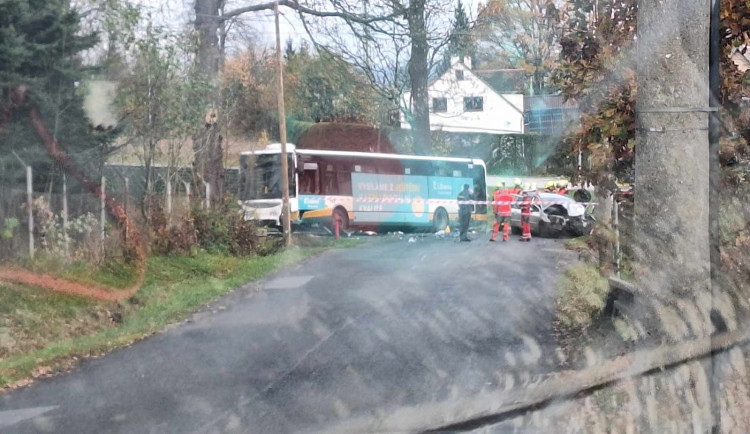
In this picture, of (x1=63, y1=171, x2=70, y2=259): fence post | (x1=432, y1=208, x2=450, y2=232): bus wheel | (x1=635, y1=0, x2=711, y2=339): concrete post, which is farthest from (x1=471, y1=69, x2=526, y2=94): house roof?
(x1=63, y1=171, x2=70, y2=259): fence post

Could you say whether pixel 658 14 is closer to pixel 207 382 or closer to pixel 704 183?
pixel 704 183

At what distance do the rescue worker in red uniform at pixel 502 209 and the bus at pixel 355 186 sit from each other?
0.26 meters

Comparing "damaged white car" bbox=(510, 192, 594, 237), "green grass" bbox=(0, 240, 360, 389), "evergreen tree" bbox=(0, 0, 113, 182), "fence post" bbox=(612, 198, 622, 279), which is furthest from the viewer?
"damaged white car" bbox=(510, 192, 594, 237)

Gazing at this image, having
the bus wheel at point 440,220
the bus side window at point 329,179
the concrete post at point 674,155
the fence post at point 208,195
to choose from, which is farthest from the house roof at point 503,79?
the concrete post at point 674,155

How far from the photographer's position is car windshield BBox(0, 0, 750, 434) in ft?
19.1

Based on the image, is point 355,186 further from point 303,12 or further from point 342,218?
point 303,12

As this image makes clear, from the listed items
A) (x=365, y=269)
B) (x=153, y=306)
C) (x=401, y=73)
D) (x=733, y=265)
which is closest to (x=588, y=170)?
(x=733, y=265)

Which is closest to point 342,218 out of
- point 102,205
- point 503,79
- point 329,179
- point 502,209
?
point 329,179

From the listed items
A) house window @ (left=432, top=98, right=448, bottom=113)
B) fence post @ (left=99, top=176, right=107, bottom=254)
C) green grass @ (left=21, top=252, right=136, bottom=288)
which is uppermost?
house window @ (left=432, top=98, right=448, bottom=113)

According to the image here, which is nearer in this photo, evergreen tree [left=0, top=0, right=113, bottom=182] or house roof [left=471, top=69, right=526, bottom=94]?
evergreen tree [left=0, top=0, right=113, bottom=182]

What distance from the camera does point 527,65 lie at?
803 cm

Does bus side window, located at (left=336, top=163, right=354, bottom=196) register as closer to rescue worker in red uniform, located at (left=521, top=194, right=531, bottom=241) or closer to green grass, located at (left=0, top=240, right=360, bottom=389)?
green grass, located at (left=0, top=240, right=360, bottom=389)

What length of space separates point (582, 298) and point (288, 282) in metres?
2.64

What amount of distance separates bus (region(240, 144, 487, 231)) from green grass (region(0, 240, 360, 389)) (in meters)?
0.44
